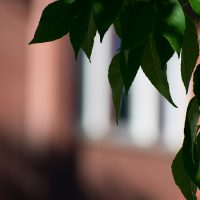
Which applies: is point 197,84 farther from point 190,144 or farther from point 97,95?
point 97,95

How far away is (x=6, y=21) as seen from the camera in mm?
7145

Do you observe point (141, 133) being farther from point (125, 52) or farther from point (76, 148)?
point (125, 52)

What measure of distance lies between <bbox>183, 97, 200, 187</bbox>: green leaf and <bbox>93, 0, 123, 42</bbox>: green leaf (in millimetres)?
241

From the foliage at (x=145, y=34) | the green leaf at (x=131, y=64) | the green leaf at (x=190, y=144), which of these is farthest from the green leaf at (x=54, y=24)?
the green leaf at (x=190, y=144)

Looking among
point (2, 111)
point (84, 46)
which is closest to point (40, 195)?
point (2, 111)

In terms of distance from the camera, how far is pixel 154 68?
145 cm

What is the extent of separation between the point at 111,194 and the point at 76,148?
1.76 ft

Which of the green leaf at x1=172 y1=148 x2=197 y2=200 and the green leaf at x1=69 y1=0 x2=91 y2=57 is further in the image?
the green leaf at x1=172 y1=148 x2=197 y2=200

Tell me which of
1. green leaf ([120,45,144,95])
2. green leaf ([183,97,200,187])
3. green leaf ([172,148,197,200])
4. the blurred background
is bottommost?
the blurred background

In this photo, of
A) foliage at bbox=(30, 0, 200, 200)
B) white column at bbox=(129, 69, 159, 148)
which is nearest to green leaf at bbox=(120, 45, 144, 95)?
foliage at bbox=(30, 0, 200, 200)

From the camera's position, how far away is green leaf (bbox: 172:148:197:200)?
1508 mm

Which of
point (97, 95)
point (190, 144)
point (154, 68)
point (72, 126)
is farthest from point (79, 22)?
point (97, 95)

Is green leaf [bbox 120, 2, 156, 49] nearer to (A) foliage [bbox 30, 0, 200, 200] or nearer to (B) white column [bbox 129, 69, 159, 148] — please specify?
(A) foliage [bbox 30, 0, 200, 200]

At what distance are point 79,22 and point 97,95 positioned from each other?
6.09m
